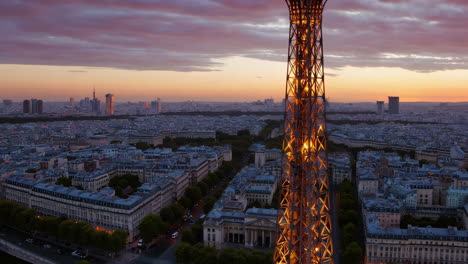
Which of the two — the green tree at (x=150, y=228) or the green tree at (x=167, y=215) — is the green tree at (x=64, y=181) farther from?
the green tree at (x=150, y=228)

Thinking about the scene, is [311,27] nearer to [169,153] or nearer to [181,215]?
[181,215]

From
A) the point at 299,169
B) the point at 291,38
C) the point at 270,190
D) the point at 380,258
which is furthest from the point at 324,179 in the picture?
the point at 270,190

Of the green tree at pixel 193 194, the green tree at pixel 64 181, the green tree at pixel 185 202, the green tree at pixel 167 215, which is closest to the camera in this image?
the green tree at pixel 167 215

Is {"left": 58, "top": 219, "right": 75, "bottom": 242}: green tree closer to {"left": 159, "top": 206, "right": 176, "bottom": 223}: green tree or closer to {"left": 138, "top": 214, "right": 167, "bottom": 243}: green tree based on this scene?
{"left": 138, "top": 214, "right": 167, "bottom": 243}: green tree

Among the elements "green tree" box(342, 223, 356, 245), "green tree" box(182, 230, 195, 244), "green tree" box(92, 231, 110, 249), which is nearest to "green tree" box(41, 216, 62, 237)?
"green tree" box(92, 231, 110, 249)

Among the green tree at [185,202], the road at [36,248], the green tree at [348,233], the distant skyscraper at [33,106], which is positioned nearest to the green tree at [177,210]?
the green tree at [185,202]
